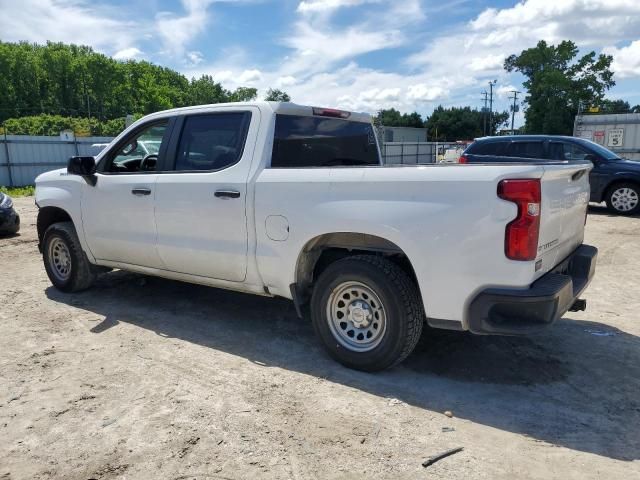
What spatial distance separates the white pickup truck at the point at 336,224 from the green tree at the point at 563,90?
2377 inches

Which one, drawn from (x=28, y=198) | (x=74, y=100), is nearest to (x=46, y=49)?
(x=74, y=100)

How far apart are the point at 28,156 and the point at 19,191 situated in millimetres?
2983

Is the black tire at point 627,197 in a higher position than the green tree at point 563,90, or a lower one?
lower

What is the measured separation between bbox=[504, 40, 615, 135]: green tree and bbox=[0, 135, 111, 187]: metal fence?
168 feet

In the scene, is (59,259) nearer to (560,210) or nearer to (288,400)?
(288,400)

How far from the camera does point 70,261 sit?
226 inches

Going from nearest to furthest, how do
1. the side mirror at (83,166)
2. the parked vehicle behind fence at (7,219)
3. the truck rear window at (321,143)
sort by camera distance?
the truck rear window at (321,143), the side mirror at (83,166), the parked vehicle behind fence at (7,219)

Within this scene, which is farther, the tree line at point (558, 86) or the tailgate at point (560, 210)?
the tree line at point (558, 86)

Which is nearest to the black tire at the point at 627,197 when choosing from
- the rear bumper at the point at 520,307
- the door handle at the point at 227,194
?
the rear bumper at the point at 520,307

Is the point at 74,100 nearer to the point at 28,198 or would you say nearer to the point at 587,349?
the point at 28,198

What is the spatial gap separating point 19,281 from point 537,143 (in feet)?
33.9

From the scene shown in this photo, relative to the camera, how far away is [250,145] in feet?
13.9

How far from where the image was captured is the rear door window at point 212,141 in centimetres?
436

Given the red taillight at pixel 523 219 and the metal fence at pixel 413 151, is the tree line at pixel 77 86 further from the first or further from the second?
the red taillight at pixel 523 219
